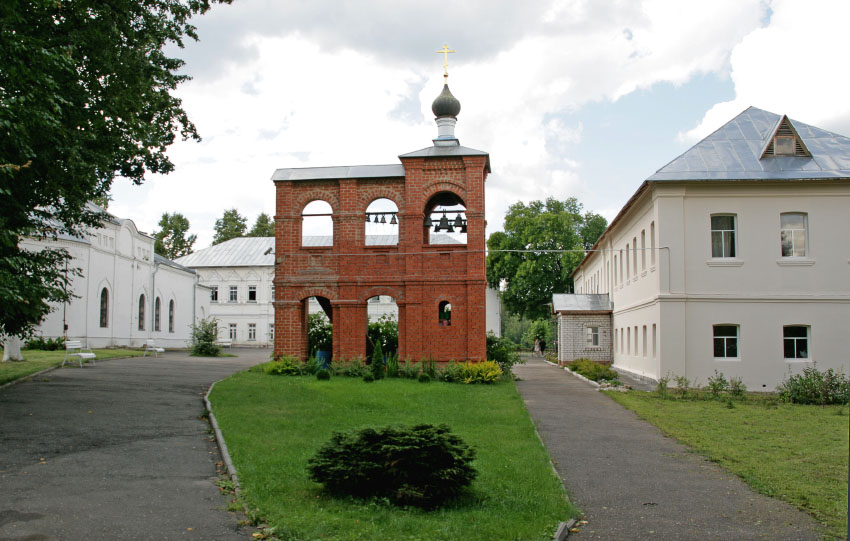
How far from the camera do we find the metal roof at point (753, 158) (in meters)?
22.1

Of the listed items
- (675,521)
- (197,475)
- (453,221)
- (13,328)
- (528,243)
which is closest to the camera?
(675,521)

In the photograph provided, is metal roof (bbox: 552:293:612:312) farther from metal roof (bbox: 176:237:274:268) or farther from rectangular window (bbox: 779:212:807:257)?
metal roof (bbox: 176:237:274:268)

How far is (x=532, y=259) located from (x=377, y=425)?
4790 cm

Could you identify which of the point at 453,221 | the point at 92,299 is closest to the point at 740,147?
the point at 453,221

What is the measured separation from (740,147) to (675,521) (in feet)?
63.8

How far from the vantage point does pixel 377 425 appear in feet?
31.6

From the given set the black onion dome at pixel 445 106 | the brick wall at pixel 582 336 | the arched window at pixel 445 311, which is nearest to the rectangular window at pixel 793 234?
the arched window at pixel 445 311

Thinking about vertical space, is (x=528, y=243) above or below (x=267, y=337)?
above

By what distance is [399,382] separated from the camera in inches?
844

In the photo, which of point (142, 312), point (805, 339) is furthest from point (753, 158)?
point (142, 312)

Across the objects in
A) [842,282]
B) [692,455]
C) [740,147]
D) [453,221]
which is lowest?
[692,455]

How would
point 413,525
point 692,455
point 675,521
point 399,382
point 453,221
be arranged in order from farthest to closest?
point 453,221
point 399,382
point 692,455
point 675,521
point 413,525

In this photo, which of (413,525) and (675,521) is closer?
(413,525)

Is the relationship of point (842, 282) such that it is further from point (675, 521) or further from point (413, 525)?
point (413, 525)
